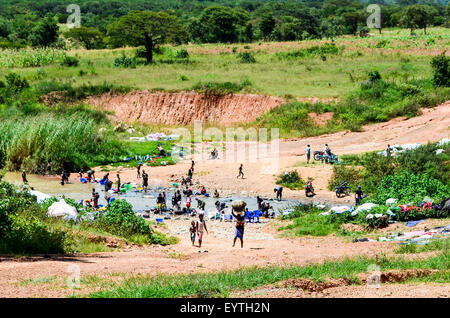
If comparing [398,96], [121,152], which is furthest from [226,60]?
[121,152]

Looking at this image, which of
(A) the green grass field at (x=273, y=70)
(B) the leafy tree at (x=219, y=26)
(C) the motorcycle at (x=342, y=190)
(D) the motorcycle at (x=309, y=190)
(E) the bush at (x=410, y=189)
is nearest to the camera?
(E) the bush at (x=410, y=189)

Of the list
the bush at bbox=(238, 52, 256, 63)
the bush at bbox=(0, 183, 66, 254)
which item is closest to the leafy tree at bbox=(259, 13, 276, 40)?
the bush at bbox=(238, 52, 256, 63)

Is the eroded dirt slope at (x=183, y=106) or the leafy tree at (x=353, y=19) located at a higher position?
the leafy tree at (x=353, y=19)

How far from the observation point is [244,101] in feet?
144

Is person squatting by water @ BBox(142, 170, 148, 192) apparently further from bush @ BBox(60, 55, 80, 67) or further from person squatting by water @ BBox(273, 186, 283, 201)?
bush @ BBox(60, 55, 80, 67)

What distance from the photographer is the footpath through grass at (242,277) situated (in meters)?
10.0

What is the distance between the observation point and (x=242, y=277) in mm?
11359

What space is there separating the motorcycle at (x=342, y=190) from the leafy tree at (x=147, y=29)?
33.1 meters

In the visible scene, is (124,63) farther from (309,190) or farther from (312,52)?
(309,190)

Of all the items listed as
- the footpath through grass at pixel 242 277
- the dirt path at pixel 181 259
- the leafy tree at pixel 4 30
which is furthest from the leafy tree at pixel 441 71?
the leafy tree at pixel 4 30

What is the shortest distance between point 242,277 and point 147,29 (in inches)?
1906

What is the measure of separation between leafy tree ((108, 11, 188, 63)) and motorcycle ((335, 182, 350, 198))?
33.1m

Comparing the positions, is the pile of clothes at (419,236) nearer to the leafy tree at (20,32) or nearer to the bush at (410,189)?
the bush at (410,189)

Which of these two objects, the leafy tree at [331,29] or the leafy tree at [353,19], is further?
the leafy tree at [353,19]
